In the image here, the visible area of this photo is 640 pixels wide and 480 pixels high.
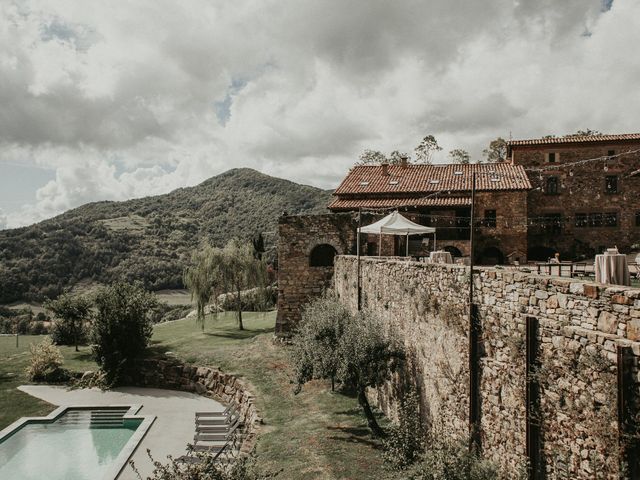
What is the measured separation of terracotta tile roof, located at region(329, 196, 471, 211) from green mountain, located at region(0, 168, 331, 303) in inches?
854

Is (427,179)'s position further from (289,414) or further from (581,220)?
(289,414)

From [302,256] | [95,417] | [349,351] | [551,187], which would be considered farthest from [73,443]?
[551,187]

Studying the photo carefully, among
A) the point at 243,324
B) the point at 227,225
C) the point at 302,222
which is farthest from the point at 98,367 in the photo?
the point at 227,225

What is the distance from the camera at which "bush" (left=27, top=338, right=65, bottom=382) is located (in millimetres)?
20797

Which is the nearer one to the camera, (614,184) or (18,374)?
(18,374)

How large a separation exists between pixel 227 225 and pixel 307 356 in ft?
235

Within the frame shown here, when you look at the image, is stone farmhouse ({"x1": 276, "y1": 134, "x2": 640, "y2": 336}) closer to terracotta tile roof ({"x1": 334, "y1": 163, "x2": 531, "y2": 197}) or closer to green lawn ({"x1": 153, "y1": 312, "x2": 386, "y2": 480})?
terracotta tile roof ({"x1": 334, "y1": 163, "x2": 531, "y2": 197})

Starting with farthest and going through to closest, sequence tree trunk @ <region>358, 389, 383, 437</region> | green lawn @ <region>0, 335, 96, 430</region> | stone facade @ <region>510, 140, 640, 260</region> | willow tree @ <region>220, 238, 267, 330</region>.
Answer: stone facade @ <region>510, 140, 640, 260</region> < willow tree @ <region>220, 238, 267, 330</region> < green lawn @ <region>0, 335, 96, 430</region> < tree trunk @ <region>358, 389, 383, 437</region>

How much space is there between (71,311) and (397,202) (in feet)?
70.5

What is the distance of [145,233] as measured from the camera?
→ 7612cm

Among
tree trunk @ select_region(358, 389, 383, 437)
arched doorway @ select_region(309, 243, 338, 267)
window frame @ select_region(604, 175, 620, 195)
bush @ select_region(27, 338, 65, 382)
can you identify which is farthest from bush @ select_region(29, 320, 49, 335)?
window frame @ select_region(604, 175, 620, 195)

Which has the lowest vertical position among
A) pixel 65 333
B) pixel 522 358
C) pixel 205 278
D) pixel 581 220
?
pixel 65 333

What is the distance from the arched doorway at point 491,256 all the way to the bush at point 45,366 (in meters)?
24.6

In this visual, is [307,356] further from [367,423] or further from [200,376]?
[200,376]
